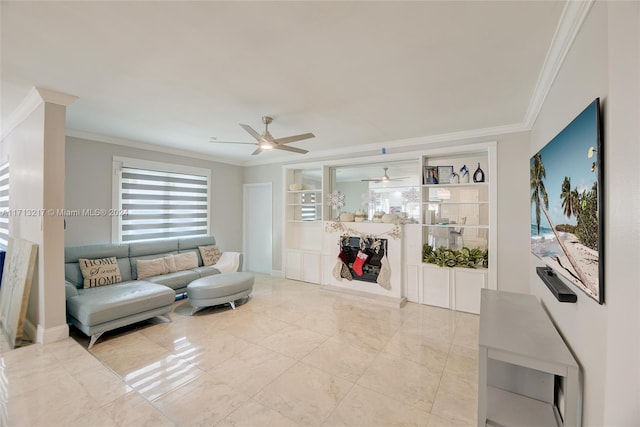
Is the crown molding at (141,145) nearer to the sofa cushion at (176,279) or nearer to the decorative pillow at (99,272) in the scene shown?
the decorative pillow at (99,272)

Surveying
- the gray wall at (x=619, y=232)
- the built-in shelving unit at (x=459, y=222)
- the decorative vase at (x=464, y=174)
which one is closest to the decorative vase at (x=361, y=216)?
the built-in shelving unit at (x=459, y=222)

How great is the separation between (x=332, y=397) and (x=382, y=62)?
2.64 metres

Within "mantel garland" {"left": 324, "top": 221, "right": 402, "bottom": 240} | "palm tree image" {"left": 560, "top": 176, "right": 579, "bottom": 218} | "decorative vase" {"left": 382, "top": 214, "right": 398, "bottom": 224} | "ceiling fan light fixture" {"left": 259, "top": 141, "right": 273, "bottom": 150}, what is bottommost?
"mantel garland" {"left": 324, "top": 221, "right": 402, "bottom": 240}

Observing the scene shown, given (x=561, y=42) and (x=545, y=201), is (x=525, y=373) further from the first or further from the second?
(x=561, y=42)

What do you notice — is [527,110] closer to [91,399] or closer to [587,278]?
[587,278]

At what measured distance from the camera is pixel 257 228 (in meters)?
6.34

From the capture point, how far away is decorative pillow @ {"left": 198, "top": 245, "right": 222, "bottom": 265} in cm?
489

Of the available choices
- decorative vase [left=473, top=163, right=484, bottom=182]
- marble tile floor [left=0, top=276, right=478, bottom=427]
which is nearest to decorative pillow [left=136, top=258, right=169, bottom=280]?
marble tile floor [left=0, top=276, right=478, bottom=427]

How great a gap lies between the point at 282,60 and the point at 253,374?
2.63 m

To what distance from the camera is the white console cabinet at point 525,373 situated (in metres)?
1.42

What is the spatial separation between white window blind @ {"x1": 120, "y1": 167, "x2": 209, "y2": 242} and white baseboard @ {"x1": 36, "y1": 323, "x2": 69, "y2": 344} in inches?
74.1

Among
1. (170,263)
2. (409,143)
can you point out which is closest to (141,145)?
(170,263)

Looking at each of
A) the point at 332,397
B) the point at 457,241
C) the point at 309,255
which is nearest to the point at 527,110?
the point at 457,241

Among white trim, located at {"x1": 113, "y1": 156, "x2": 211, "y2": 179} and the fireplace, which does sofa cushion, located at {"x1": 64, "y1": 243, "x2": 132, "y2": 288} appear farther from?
the fireplace
